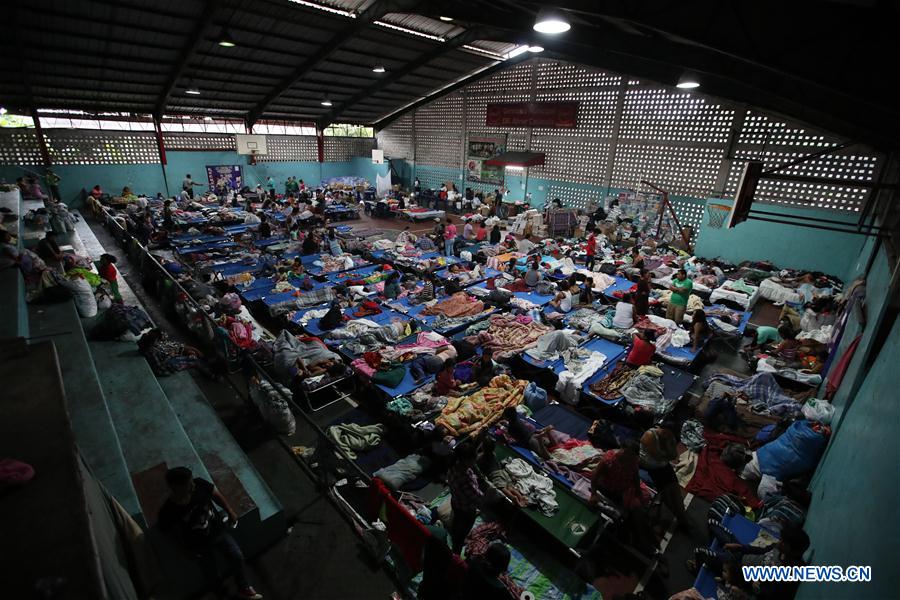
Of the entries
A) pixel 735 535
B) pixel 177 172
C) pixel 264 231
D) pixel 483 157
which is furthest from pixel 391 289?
pixel 177 172

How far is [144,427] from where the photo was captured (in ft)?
15.9

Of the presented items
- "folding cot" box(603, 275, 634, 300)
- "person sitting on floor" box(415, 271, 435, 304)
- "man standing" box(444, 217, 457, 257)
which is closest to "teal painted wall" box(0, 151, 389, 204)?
"man standing" box(444, 217, 457, 257)

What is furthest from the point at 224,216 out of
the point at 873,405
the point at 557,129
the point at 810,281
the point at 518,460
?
the point at 810,281

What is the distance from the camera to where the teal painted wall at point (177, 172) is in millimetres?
19498

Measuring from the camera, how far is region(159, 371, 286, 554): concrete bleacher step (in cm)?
431

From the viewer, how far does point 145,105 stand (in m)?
19.8

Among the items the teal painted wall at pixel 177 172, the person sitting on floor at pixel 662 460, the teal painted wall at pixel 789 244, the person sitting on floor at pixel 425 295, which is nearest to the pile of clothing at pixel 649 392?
the person sitting on floor at pixel 662 460

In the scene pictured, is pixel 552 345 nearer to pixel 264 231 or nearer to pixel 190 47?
pixel 264 231

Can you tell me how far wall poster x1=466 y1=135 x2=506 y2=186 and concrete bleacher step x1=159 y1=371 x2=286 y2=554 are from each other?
66.0ft

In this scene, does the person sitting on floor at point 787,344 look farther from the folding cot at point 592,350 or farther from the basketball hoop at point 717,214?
the basketball hoop at point 717,214

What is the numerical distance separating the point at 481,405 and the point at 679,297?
5900 millimetres

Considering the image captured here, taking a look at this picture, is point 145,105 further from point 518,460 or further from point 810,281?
point 810,281

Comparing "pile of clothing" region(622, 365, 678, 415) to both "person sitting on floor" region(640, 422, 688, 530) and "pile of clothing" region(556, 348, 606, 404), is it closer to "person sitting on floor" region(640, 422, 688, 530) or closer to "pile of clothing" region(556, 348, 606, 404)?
"pile of clothing" region(556, 348, 606, 404)

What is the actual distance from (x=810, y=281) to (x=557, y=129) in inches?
490
